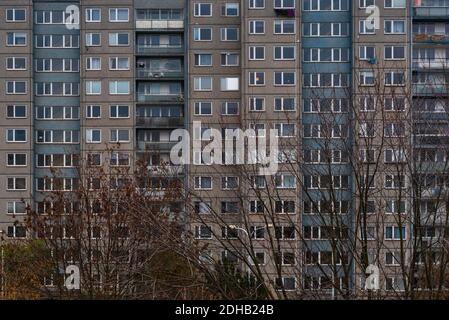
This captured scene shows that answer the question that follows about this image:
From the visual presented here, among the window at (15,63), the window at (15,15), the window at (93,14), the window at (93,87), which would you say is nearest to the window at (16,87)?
the window at (15,63)

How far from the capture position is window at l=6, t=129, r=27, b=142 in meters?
62.7

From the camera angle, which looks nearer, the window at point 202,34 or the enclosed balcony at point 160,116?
the window at point 202,34

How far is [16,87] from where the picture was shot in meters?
63.3

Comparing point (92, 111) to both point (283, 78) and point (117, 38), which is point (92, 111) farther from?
point (283, 78)

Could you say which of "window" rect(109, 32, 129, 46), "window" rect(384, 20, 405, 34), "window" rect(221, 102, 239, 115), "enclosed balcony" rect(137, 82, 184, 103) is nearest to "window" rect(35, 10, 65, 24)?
"window" rect(109, 32, 129, 46)

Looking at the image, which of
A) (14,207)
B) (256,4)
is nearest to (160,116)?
(256,4)

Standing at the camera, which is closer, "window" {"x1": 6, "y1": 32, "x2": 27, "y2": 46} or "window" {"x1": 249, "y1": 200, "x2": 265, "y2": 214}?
"window" {"x1": 249, "y1": 200, "x2": 265, "y2": 214}

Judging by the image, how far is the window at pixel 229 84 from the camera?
203 feet

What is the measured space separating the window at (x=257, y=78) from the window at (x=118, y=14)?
35.4 feet

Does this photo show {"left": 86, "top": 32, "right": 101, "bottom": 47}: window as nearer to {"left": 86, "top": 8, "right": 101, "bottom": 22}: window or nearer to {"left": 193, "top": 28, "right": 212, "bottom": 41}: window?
{"left": 86, "top": 8, "right": 101, "bottom": 22}: window

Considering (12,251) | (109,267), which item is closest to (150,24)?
(12,251)

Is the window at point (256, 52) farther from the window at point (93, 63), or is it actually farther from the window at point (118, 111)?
the window at point (93, 63)

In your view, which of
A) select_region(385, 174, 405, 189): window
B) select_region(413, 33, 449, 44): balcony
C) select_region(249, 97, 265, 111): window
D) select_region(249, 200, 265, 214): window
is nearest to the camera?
select_region(385, 174, 405, 189): window

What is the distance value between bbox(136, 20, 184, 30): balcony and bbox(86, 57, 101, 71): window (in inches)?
156
